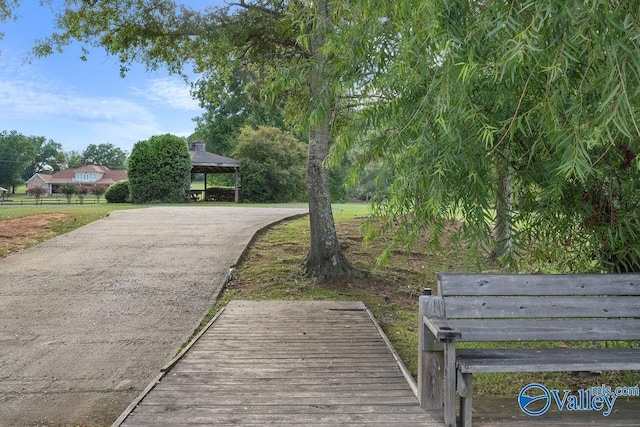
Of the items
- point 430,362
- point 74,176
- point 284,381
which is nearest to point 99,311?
point 284,381

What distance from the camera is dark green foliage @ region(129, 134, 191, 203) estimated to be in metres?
22.9

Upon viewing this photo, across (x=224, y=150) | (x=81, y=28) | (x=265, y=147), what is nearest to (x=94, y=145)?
(x=224, y=150)

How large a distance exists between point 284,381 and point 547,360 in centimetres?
181

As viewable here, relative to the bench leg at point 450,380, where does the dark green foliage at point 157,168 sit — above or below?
above

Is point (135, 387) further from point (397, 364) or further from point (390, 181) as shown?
point (390, 181)

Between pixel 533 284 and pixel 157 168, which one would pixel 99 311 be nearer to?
pixel 533 284

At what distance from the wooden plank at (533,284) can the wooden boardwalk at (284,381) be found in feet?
2.67

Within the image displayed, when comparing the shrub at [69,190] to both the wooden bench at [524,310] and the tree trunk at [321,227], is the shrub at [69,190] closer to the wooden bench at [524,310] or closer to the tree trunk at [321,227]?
the tree trunk at [321,227]

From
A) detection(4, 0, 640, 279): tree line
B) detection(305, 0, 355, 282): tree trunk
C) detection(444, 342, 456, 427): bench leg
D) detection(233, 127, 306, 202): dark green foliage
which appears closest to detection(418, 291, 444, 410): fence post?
detection(444, 342, 456, 427): bench leg

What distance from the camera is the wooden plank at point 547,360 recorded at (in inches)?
98.6

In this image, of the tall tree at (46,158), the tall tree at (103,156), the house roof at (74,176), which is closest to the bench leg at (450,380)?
the house roof at (74,176)

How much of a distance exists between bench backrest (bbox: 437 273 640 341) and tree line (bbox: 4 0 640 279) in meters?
0.27

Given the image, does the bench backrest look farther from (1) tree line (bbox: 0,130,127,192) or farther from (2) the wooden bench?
(1) tree line (bbox: 0,130,127,192)

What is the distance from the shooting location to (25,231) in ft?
36.4
